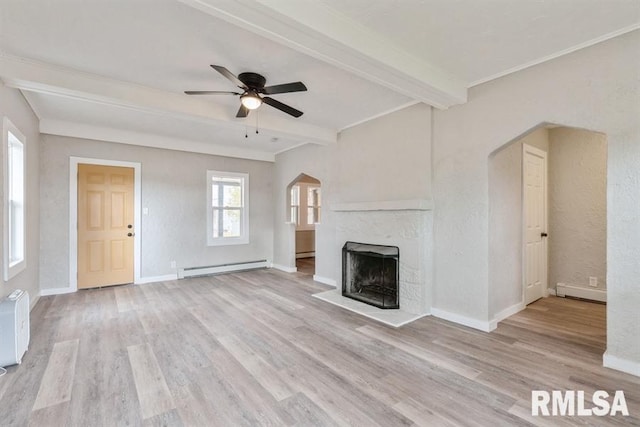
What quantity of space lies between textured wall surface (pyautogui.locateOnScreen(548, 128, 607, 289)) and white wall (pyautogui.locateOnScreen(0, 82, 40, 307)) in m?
6.92

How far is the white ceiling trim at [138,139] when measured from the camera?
4.58 meters

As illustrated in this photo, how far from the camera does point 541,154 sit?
431 centimetres

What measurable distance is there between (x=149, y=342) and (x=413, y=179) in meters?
3.56

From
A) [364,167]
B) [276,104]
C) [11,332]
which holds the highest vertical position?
[276,104]

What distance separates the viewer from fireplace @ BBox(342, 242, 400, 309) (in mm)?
3938

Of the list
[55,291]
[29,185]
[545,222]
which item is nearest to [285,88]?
[29,185]

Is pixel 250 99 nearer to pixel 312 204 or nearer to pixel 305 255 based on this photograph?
pixel 312 204

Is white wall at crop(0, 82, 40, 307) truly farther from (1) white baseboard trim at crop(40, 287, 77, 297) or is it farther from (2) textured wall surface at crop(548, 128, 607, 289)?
(2) textured wall surface at crop(548, 128, 607, 289)

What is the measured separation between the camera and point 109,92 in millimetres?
3086

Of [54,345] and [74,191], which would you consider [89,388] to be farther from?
[74,191]

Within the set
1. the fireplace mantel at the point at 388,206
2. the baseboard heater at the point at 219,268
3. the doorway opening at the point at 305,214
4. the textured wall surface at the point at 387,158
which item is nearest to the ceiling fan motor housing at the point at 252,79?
the textured wall surface at the point at 387,158

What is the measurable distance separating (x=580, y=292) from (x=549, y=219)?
3.69 feet

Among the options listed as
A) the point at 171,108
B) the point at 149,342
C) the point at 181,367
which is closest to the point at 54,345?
the point at 149,342

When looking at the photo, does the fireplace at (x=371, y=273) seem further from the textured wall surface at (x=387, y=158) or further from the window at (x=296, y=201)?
the window at (x=296, y=201)
